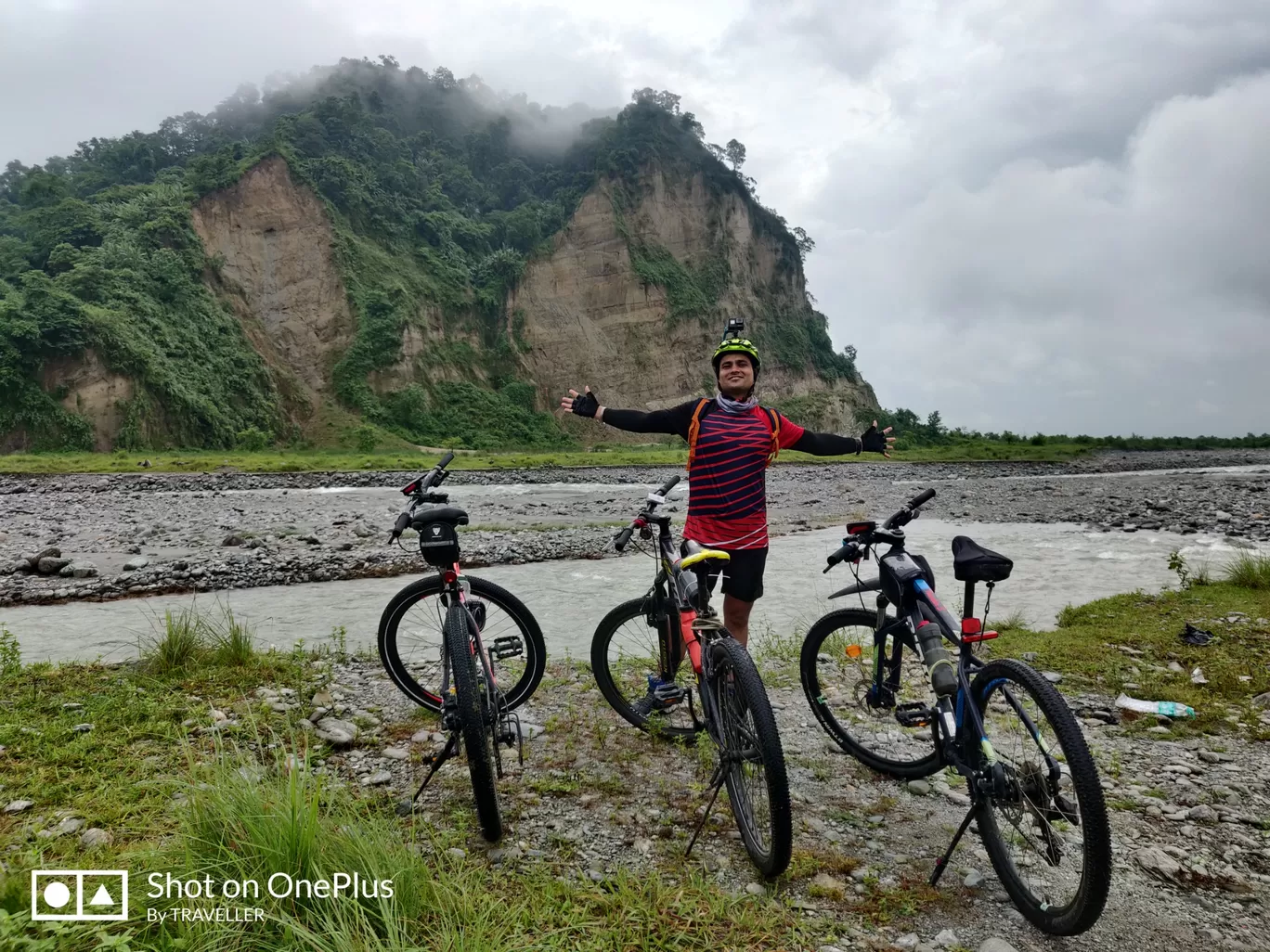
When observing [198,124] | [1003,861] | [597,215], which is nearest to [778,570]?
[1003,861]

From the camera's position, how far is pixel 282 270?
202 ft

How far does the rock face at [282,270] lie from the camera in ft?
193

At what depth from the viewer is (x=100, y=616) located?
8.60 meters

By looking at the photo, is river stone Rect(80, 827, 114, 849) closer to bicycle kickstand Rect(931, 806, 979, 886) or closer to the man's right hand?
the man's right hand

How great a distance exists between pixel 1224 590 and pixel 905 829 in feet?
24.7

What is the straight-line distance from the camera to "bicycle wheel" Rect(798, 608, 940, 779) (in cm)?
425

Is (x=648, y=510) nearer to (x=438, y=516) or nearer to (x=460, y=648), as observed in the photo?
(x=438, y=516)

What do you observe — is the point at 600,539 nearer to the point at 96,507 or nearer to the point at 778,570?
the point at 778,570

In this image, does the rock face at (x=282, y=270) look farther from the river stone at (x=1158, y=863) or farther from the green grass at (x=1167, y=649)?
the river stone at (x=1158, y=863)

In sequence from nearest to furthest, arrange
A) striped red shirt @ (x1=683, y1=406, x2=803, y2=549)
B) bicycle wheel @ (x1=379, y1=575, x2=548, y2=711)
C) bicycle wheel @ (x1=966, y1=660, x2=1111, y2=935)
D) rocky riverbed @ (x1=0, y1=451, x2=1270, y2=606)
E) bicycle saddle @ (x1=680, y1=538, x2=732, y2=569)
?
bicycle wheel @ (x1=966, y1=660, x2=1111, y2=935)
bicycle saddle @ (x1=680, y1=538, x2=732, y2=569)
bicycle wheel @ (x1=379, y1=575, x2=548, y2=711)
striped red shirt @ (x1=683, y1=406, x2=803, y2=549)
rocky riverbed @ (x1=0, y1=451, x2=1270, y2=606)

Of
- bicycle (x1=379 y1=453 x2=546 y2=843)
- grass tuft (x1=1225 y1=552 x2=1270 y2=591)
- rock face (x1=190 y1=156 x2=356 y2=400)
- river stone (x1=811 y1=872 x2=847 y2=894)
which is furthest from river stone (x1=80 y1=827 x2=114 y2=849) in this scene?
rock face (x1=190 y1=156 x2=356 y2=400)

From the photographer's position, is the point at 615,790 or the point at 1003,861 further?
the point at 615,790

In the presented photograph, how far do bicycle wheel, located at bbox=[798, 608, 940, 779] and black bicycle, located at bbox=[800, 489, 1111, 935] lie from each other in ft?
0.17

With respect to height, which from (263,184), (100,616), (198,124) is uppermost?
(198,124)
